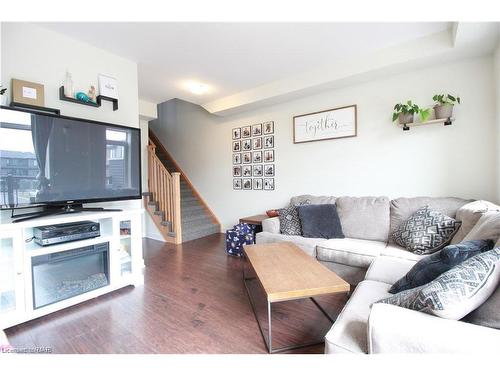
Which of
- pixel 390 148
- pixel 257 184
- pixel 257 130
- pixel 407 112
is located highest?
pixel 257 130

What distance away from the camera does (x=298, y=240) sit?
2.54m

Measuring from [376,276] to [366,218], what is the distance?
1.10 meters

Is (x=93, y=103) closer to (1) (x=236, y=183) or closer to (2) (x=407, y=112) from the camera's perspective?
(1) (x=236, y=183)

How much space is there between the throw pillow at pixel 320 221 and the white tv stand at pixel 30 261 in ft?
5.95

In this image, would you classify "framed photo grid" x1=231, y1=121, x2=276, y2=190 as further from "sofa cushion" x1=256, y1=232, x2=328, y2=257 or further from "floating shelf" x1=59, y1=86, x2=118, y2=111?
"floating shelf" x1=59, y1=86, x2=118, y2=111

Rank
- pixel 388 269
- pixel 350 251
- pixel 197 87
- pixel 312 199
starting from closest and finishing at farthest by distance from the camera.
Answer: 1. pixel 388 269
2. pixel 350 251
3. pixel 312 199
4. pixel 197 87

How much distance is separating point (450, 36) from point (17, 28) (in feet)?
12.1

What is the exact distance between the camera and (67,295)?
1.90 metres

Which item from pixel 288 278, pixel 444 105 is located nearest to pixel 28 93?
pixel 288 278

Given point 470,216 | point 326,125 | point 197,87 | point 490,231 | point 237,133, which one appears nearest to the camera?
point 490,231

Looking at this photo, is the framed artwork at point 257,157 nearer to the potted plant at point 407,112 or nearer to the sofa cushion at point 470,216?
the potted plant at point 407,112

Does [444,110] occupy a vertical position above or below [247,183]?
above

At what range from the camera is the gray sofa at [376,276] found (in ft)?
2.57

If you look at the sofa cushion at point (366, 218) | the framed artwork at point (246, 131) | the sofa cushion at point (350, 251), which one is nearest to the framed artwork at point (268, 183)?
the framed artwork at point (246, 131)
